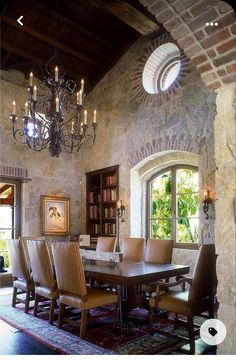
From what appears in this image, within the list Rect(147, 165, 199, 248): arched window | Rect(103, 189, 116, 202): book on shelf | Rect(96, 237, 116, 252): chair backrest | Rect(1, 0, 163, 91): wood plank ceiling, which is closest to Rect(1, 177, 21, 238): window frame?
Rect(103, 189, 116, 202): book on shelf

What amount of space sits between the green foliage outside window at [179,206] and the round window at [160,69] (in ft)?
5.15

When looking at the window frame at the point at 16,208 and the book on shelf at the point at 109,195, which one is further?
the book on shelf at the point at 109,195

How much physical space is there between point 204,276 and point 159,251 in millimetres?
1392

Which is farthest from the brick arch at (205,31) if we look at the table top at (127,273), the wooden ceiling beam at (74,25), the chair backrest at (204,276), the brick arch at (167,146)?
the wooden ceiling beam at (74,25)

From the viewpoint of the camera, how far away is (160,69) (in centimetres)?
621

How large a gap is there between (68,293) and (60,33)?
181 inches

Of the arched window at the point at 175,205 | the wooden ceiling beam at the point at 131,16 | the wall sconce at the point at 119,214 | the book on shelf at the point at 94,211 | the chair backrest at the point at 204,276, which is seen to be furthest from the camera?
the book on shelf at the point at 94,211

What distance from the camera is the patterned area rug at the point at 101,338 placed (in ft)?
9.74

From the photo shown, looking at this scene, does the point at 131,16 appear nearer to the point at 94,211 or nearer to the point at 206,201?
the point at 206,201

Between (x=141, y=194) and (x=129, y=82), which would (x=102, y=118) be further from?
(x=141, y=194)

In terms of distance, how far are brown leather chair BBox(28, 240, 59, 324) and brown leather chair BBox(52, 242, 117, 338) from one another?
21cm

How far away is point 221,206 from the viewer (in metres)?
2.41

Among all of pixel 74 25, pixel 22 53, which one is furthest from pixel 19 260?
pixel 74 25

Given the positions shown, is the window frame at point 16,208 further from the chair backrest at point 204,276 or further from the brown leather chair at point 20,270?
the chair backrest at point 204,276
